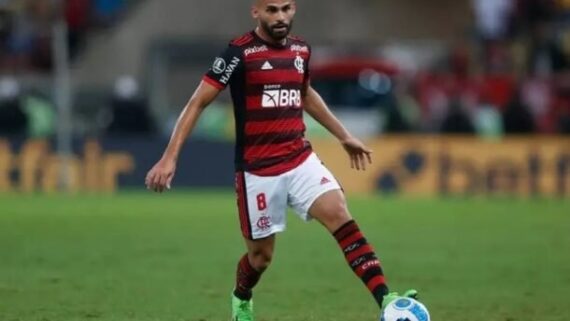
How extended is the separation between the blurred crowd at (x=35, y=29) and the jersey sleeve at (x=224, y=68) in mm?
24536

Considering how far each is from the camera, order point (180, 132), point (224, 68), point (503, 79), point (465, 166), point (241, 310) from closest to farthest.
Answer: point (180, 132), point (224, 68), point (241, 310), point (465, 166), point (503, 79)

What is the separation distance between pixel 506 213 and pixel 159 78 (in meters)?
13.4

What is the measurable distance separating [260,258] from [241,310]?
0.50 metres

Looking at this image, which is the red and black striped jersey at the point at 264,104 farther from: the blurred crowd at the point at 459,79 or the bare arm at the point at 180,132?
the blurred crowd at the point at 459,79

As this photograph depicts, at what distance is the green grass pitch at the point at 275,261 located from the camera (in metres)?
12.8

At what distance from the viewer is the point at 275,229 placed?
1123 cm

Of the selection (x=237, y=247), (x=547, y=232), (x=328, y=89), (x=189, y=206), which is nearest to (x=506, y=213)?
(x=547, y=232)

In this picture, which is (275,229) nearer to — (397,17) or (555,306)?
(555,306)

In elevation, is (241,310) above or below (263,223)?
below

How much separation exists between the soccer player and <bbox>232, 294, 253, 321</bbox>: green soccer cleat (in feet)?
2.12

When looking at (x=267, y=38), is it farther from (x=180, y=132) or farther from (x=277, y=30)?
(x=180, y=132)

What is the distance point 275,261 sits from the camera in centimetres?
1742

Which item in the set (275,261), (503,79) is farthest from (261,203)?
(503,79)

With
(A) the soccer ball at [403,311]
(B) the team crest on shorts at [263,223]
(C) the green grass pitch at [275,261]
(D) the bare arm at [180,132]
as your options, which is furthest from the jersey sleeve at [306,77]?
(A) the soccer ball at [403,311]
